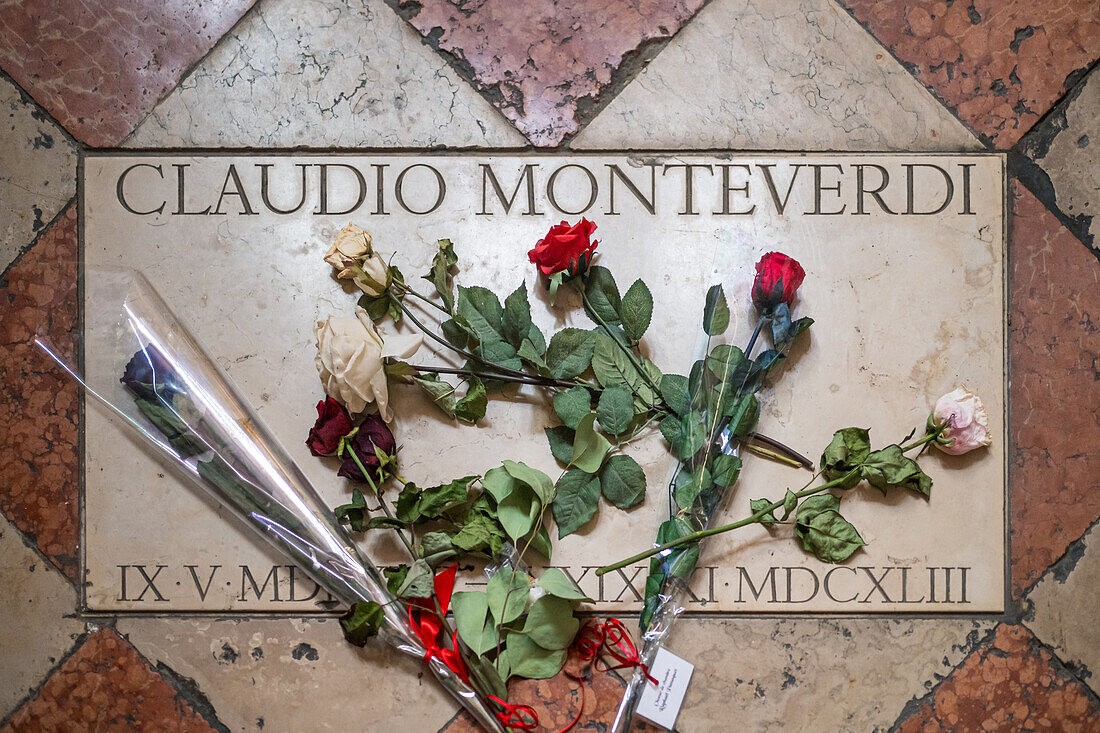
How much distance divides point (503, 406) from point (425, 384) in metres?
0.16

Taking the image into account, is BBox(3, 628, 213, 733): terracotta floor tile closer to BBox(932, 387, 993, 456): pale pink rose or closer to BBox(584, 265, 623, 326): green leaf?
BBox(584, 265, 623, 326): green leaf

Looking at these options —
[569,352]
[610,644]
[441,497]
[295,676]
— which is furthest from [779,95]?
[295,676]

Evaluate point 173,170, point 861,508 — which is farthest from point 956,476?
point 173,170

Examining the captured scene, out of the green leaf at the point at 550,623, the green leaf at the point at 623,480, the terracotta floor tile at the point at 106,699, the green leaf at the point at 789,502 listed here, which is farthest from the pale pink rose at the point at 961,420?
the terracotta floor tile at the point at 106,699

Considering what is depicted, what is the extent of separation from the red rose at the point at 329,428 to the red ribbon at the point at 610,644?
0.60 m

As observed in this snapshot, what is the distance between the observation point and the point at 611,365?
4.41 ft

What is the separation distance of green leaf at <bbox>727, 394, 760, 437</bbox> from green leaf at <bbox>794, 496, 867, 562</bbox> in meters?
0.21

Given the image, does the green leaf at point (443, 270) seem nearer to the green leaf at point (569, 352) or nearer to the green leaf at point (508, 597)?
the green leaf at point (569, 352)

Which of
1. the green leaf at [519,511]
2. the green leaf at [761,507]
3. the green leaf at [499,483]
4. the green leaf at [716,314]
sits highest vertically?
the green leaf at [716,314]

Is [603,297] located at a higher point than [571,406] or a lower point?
higher

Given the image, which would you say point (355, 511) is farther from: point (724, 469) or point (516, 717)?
point (724, 469)

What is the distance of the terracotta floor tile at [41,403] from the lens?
1389 mm

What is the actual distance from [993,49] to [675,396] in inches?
37.9

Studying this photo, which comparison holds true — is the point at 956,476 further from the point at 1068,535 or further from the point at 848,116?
the point at 848,116
